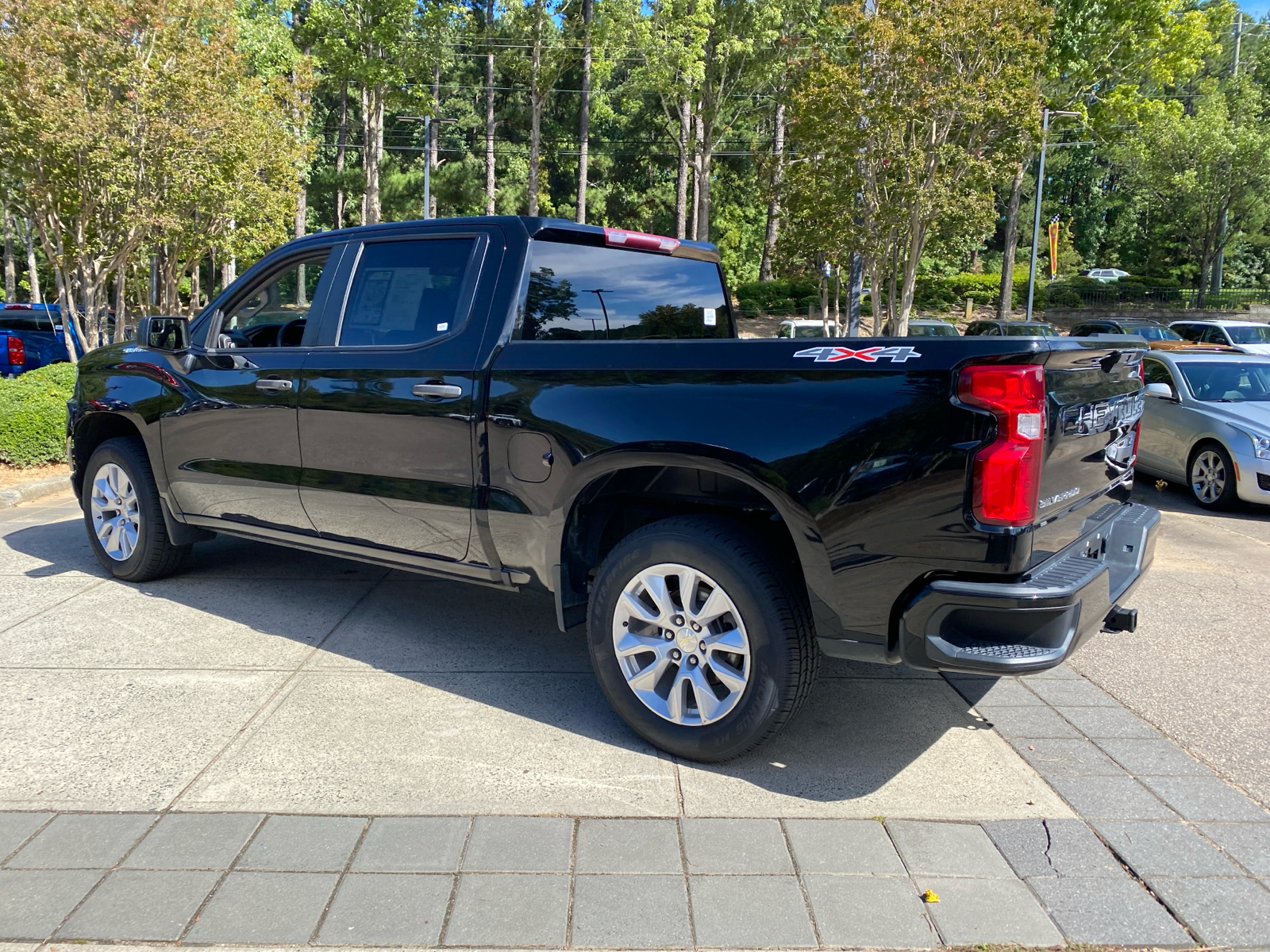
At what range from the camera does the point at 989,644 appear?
10.1ft

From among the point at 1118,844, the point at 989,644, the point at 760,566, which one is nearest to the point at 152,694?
the point at 760,566

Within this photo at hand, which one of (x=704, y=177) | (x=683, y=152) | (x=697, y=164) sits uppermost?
(x=683, y=152)

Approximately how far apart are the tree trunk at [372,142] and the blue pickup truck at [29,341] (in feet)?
55.5

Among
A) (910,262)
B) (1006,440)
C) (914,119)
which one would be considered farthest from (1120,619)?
(910,262)

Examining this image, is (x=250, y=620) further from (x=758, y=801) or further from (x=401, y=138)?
(x=401, y=138)

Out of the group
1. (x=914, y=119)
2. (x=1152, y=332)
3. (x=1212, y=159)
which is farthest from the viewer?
(x=1212, y=159)

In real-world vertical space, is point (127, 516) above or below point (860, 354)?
below

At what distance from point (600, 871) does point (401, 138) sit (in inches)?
2215

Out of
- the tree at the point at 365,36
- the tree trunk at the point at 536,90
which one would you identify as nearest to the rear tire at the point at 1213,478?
the tree at the point at 365,36

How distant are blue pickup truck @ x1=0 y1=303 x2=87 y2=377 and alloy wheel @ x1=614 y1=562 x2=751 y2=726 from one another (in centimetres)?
1359

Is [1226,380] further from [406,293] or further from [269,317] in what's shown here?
[269,317]

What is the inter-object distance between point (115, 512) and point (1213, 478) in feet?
29.1

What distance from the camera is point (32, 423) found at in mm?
9859

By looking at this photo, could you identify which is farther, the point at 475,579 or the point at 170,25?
the point at 170,25
